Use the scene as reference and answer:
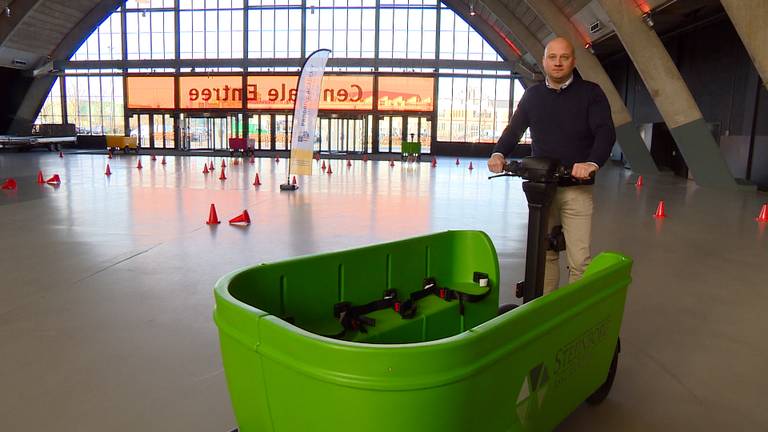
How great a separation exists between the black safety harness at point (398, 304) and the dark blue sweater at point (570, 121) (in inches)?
34.2

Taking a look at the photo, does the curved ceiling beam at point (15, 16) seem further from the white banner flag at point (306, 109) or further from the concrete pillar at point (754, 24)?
the concrete pillar at point (754, 24)

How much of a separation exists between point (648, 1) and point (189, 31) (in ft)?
95.0

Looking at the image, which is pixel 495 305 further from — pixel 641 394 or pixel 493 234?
pixel 493 234

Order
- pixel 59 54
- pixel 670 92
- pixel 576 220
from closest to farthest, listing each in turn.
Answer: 1. pixel 576 220
2. pixel 670 92
3. pixel 59 54

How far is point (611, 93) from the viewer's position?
61.0 feet

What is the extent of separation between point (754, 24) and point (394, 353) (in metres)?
11.6

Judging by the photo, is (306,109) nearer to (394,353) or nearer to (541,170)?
(541,170)

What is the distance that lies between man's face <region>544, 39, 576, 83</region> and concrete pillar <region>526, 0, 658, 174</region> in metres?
16.9

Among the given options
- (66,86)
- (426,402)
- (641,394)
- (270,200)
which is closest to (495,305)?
(641,394)

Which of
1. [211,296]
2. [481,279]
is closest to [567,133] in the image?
[481,279]

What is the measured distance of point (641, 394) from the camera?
109 inches

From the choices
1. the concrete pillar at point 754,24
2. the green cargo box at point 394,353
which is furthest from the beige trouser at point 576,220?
the concrete pillar at point 754,24

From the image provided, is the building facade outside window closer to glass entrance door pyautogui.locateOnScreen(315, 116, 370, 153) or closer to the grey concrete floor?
glass entrance door pyautogui.locateOnScreen(315, 116, 370, 153)

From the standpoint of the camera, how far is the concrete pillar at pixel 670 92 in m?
14.3
